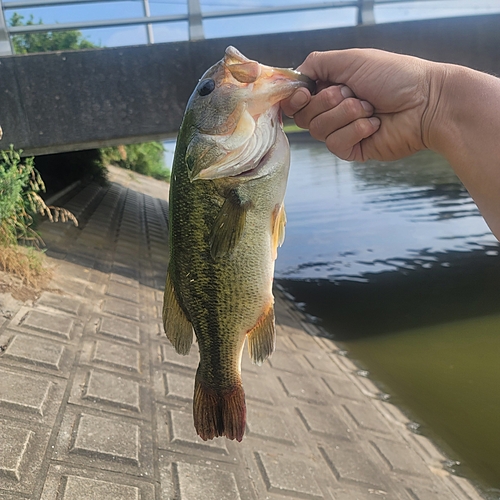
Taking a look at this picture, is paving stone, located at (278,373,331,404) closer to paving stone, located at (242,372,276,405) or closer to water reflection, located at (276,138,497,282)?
paving stone, located at (242,372,276,405)

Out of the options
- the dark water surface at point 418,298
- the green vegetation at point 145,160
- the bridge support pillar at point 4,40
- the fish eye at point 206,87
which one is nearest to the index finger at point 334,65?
the fish eye at point 206,87

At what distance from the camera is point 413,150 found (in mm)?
2365

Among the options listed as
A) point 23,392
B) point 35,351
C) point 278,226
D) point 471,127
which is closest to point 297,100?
point 278,226

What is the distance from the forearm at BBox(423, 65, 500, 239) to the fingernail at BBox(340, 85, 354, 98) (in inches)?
13.4

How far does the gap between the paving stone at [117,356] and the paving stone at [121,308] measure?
794mm

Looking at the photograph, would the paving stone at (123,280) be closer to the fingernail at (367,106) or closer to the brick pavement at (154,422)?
the brick pavement at (154,422)

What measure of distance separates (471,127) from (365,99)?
455mm

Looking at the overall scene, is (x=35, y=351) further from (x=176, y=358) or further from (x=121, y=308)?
(x=121, y=308)

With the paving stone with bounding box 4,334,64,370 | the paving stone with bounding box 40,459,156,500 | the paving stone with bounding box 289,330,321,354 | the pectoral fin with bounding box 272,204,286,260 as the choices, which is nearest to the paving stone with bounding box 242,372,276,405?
the paving stone with bounding box 289,330,321,354

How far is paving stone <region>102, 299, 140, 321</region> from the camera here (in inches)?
228

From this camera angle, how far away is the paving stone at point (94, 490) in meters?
3.07

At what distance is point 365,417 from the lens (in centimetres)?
518

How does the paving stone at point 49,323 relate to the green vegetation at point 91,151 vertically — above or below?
below

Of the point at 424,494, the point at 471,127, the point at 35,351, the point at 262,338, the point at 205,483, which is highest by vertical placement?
the point at 471,127
